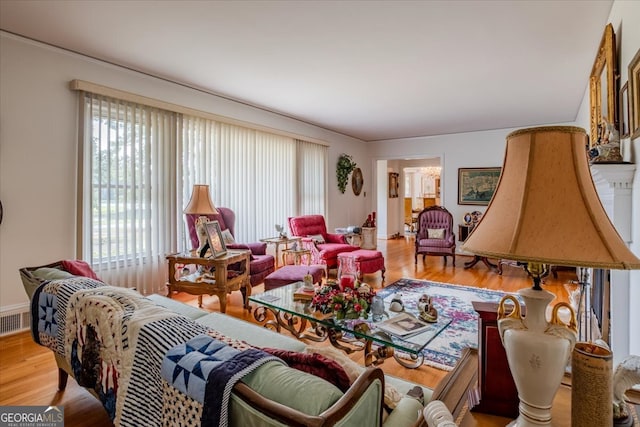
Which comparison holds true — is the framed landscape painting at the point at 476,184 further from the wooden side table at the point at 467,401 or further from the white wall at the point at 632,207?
the wooden side table at the point at 467,401

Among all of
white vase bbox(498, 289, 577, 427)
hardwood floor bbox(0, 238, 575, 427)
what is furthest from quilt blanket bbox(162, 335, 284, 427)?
hardwood floor bbox(0, 238, 575, 427)

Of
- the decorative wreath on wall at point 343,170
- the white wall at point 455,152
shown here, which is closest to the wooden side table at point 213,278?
the decorative wreath on wall at point 343,170

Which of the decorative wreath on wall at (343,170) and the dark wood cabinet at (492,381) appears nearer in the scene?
the dark wood cabinet at (492,381)

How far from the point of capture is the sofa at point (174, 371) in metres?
0.77

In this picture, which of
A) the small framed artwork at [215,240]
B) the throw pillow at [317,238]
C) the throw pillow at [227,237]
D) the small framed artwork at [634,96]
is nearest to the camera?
the small framed artwork at [634,96]

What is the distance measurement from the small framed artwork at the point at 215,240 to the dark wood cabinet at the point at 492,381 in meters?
2.63

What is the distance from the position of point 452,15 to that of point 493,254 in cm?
240

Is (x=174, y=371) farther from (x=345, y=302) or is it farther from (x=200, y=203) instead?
(x=200, y=203)

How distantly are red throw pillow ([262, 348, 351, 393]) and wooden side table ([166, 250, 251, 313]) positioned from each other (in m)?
2.22

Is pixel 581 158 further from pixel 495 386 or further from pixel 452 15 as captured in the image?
pixel 452 15

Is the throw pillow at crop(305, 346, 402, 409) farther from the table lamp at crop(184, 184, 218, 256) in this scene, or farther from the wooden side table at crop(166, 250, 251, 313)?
the table lamp at crop(184, 184, 218, 256)

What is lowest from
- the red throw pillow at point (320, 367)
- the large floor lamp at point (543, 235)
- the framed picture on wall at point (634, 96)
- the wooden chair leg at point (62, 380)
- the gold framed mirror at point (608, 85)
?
the wooden chair leg at point (62, 380)

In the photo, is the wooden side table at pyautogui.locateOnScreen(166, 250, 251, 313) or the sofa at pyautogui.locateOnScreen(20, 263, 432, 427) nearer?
the sofa at pyautogui.locateOnScreen(20, 263, 432, 427)

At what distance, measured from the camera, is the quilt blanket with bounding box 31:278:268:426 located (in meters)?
1.04
